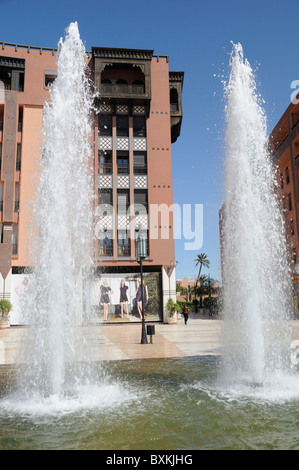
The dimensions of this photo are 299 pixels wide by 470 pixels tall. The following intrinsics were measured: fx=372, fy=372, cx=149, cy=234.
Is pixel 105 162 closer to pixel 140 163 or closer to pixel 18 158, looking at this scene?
pixel 140 163

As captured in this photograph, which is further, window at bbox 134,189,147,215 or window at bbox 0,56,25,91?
window at bbox 134,189,147,215

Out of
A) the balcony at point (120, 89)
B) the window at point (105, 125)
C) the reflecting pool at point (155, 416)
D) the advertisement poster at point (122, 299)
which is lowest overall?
the reflecting pool at point (155, 416)

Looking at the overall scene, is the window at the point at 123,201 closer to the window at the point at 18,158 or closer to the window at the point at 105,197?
the window at the point at 105,197

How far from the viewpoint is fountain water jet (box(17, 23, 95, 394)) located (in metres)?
6.72

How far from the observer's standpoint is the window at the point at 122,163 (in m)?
28.5

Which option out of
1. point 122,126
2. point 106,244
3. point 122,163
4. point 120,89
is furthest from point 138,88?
point 106,244

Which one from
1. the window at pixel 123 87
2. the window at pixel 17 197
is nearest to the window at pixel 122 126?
the window at pixel 123 87

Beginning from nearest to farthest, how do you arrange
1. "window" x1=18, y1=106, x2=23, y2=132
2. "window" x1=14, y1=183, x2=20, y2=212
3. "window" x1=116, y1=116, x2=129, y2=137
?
"window" x1=14, y1=183, x2=20, y2=212, "window" x1=18, y1=106, x2=23, y2=132, "window" x1=116, y1=116, x2=129, y2=137

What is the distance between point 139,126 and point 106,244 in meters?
9.77

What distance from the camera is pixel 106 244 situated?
2697 cm

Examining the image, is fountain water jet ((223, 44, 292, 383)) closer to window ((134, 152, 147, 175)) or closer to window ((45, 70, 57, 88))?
window ((134, 152, 147, 175))

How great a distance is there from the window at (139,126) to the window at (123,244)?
801 centimetres

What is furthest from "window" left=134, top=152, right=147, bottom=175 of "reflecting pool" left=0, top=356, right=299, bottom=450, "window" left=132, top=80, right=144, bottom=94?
"reflecting pool" left=0, top=356, right=299, bottom=450
